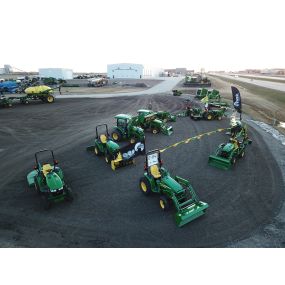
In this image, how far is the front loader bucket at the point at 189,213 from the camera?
757cm

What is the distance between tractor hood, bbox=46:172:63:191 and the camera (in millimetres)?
8516

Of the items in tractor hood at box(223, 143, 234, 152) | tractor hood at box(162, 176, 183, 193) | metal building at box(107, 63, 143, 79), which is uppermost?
tractor hood at box(162, 176, 183, 193)

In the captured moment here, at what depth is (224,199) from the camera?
359 inches

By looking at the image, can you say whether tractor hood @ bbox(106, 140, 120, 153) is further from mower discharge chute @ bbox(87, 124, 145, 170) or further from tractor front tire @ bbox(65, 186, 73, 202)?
tractor front tire @ bbox(65, 186, 73, 202)

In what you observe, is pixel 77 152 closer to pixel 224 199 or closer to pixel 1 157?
pixel 1 157

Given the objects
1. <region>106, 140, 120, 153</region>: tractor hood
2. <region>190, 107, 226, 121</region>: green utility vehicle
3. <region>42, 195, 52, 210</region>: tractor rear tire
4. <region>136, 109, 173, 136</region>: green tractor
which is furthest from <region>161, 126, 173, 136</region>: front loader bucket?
<region>42, 195, 52, 210</region>: tractor rear tire

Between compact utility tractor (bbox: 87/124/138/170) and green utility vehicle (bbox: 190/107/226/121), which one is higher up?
compact utility tractor (bbox: 87/124/138/170)

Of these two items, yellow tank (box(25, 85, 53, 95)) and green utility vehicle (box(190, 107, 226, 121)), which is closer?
green utility vehicle (box(190, 107, 226, 121))

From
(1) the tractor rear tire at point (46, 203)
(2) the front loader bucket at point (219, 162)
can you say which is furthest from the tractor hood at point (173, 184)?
(1) the tractor rear tire at point (46, 203)

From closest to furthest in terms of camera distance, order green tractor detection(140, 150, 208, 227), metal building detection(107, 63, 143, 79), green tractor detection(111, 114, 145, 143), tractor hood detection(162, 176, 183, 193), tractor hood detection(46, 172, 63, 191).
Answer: green tractor detection(140, 150, 208, 227) → tractor hood detection(162, 176, 183, 193) → tractor hood detection(46, 172, 63, 191) → green tractor detection(111, 114, 145, 143) → metal building detection(107, 63, 143, 79)

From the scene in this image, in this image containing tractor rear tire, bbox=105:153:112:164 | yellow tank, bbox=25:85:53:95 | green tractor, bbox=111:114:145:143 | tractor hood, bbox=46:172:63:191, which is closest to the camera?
tractor hood, bbox=46:172:63:191

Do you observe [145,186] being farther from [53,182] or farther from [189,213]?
[53,182]

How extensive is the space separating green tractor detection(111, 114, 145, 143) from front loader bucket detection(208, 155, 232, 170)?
4.87 metres

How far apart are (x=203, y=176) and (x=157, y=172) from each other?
119 inches
